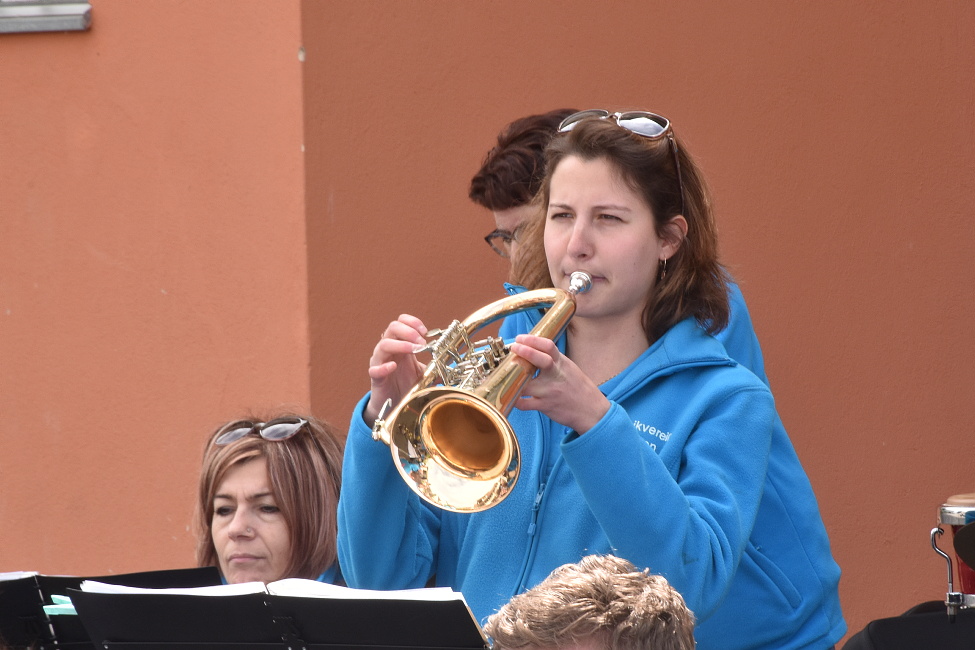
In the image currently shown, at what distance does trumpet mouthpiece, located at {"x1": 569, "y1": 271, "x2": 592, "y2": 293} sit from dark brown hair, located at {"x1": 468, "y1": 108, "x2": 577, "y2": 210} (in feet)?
3.46

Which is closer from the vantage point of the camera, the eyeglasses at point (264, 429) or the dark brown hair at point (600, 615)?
the dark brown hair at point (600, 615)

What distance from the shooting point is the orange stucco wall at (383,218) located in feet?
12.7

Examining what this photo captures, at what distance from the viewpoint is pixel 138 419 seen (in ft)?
13.9

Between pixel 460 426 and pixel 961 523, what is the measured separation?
1.33m

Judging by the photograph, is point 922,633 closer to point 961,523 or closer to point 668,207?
point 961,523

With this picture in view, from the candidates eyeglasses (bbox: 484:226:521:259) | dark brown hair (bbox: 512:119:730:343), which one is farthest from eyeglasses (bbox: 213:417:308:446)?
dark brown hair (bbox: 512:119:730:343)

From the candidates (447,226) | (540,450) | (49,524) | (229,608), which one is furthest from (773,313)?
(49,524)

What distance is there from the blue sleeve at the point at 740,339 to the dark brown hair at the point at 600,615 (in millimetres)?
980

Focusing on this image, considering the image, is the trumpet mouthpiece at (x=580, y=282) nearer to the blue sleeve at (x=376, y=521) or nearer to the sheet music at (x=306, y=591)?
the blue sleeve at (x=376, y=521)

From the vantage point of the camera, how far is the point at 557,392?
6.61 feet

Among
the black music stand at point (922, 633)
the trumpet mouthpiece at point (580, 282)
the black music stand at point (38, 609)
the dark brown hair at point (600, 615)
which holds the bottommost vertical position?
the black music stand at point (922, 633)

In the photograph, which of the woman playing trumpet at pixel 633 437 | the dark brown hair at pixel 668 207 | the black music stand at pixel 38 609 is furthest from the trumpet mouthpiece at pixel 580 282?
the black music stand at pixel 38 609

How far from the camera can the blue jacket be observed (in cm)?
205

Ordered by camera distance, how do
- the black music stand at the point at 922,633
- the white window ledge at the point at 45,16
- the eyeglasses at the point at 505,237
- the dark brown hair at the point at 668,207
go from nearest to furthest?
the dark brown hair at the point at 668,207 → the black music stand at the point at 922,633 → the eyeglasses at the point at 505,237 → the white window ledge at the point at 45,16
